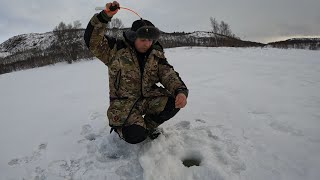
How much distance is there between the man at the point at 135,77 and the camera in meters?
3.06

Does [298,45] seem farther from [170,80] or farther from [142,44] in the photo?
[142,44]

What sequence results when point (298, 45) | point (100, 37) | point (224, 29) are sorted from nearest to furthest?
1. point (100, 37)
2. point (298, 45)
3. point (224, 29)

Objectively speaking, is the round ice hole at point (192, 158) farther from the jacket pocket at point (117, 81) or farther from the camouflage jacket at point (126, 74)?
the jacket pocket at point (117, 81)

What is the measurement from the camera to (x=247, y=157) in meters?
2.96

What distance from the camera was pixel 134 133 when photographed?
119 inches

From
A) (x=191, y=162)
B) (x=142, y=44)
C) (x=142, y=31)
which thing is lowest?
(x=191, y=162)

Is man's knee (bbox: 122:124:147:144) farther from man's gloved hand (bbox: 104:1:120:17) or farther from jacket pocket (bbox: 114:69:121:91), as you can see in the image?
man's gloved hand (bbox: 104:1:120:17)

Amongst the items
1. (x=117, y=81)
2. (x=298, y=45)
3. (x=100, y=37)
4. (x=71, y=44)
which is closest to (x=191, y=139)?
(x=117, y=81)

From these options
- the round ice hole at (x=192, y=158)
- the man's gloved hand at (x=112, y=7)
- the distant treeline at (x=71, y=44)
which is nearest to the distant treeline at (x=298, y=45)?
the distant treeline at (x=71, y=44)

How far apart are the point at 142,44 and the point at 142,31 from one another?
0.48ft

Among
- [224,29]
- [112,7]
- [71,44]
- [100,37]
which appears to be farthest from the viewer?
[224,29]

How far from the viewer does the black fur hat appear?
9.98 feet

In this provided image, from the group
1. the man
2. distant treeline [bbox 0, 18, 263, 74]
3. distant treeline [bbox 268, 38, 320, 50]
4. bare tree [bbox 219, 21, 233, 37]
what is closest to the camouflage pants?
the man

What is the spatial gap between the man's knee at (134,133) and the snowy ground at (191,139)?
0.11 metres
